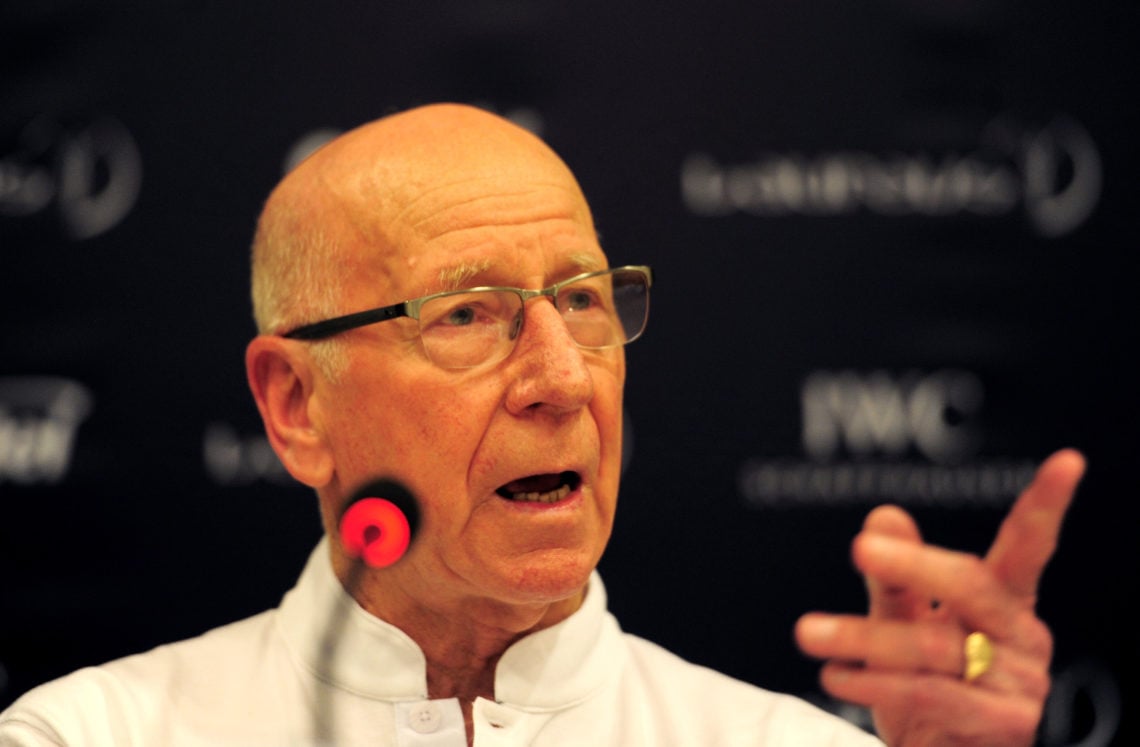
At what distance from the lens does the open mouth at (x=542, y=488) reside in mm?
2049

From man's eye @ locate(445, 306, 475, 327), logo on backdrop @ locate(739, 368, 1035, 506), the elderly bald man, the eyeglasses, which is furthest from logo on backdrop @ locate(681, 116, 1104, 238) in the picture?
man's eye @ locate(445, 306, 475, 327)

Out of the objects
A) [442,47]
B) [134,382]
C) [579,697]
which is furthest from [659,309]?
[134,382]

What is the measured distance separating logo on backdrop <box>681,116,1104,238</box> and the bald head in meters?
0.62

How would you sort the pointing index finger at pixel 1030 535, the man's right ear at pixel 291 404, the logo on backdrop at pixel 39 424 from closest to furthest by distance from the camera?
the pointing index finger at pixel 1030 535
the man's right ear at pixel 291 404
the logo on backdrop at pixel 39 424

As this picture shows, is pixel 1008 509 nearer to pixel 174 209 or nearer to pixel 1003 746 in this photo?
pixel 1003 746

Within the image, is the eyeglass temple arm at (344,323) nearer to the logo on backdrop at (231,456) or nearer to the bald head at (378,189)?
the bald head at (378,189)

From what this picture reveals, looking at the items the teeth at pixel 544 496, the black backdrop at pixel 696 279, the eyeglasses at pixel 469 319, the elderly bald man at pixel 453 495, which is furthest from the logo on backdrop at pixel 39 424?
the teeth at pixel 544 496

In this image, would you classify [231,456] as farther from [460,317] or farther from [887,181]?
[887,181]

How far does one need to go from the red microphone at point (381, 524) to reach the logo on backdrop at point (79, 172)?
4.28ft

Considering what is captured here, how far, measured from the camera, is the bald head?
2.10 metres

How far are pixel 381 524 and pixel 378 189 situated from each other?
66cm

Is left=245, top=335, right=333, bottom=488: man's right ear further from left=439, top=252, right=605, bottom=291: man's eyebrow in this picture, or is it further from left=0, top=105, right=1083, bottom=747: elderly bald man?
left=439, top=252, right=605, bottom=291: man's eyebrow

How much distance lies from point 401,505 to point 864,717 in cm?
147

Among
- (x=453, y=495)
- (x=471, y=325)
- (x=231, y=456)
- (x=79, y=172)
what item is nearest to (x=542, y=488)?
(x=453, y=495)
